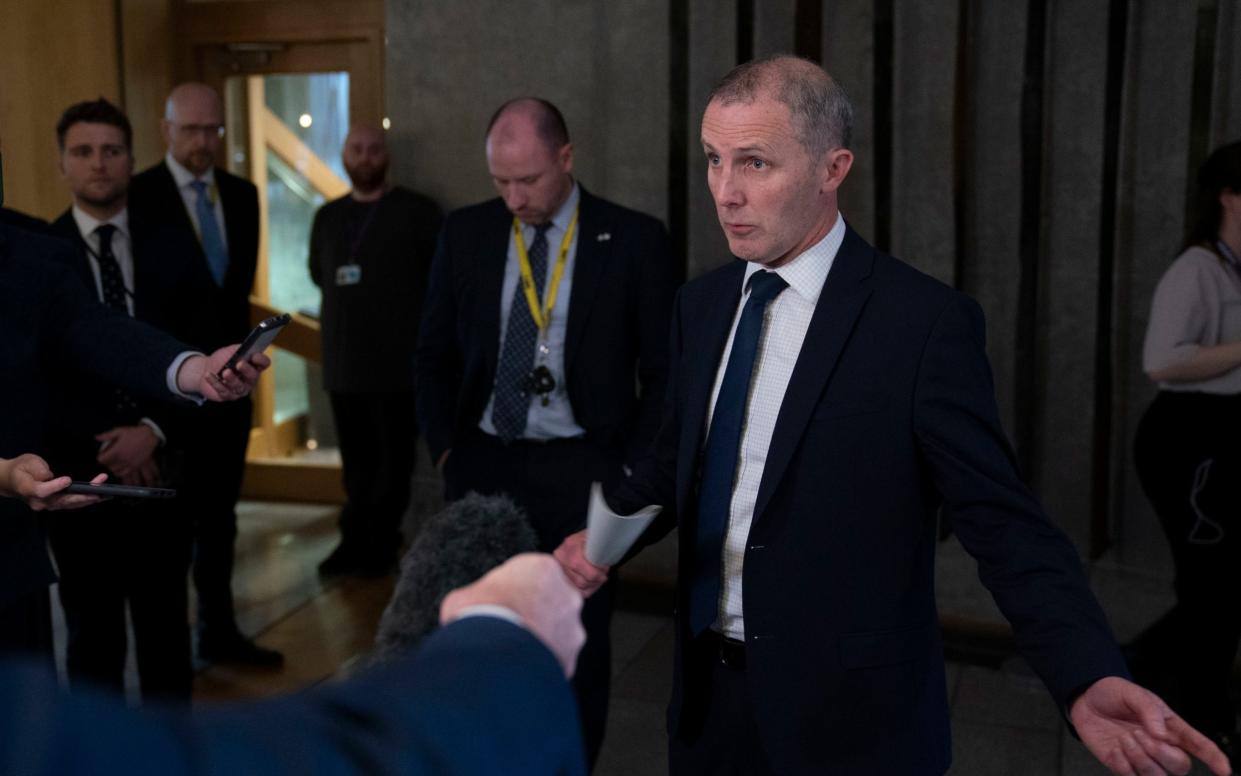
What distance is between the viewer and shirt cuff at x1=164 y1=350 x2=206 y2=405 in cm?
254

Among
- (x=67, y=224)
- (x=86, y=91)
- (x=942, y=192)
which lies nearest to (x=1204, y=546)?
(x=942, y=192)

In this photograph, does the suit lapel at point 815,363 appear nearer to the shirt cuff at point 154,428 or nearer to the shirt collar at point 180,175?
the shirt cuff at point 154,428

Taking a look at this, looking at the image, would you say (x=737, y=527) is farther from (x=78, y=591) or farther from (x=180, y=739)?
(x=78, y=591)

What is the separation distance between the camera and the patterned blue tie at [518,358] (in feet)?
11.5

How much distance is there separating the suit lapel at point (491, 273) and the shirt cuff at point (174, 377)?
Answer: 1152 millimetres

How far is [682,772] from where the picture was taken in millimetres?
2227

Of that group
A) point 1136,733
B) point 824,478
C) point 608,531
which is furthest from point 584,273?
point 1136,733

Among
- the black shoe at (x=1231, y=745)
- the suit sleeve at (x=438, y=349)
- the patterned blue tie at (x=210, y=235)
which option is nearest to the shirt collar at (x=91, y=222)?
the patterned blue tie at (x=210, y=235)

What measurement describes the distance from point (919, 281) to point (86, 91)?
570cm

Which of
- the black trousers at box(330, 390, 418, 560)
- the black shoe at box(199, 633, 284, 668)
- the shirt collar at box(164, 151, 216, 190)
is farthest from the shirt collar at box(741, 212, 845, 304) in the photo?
the black trousers at box(330, 390, 418, 560)

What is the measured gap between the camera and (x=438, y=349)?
3801mm

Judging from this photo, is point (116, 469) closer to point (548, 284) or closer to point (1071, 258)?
point (548, 284)

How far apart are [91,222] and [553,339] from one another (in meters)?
1.62

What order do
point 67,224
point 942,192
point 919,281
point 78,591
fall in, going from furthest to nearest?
point 942,192 → point 67,224 → point 78,591 → point 919,281
